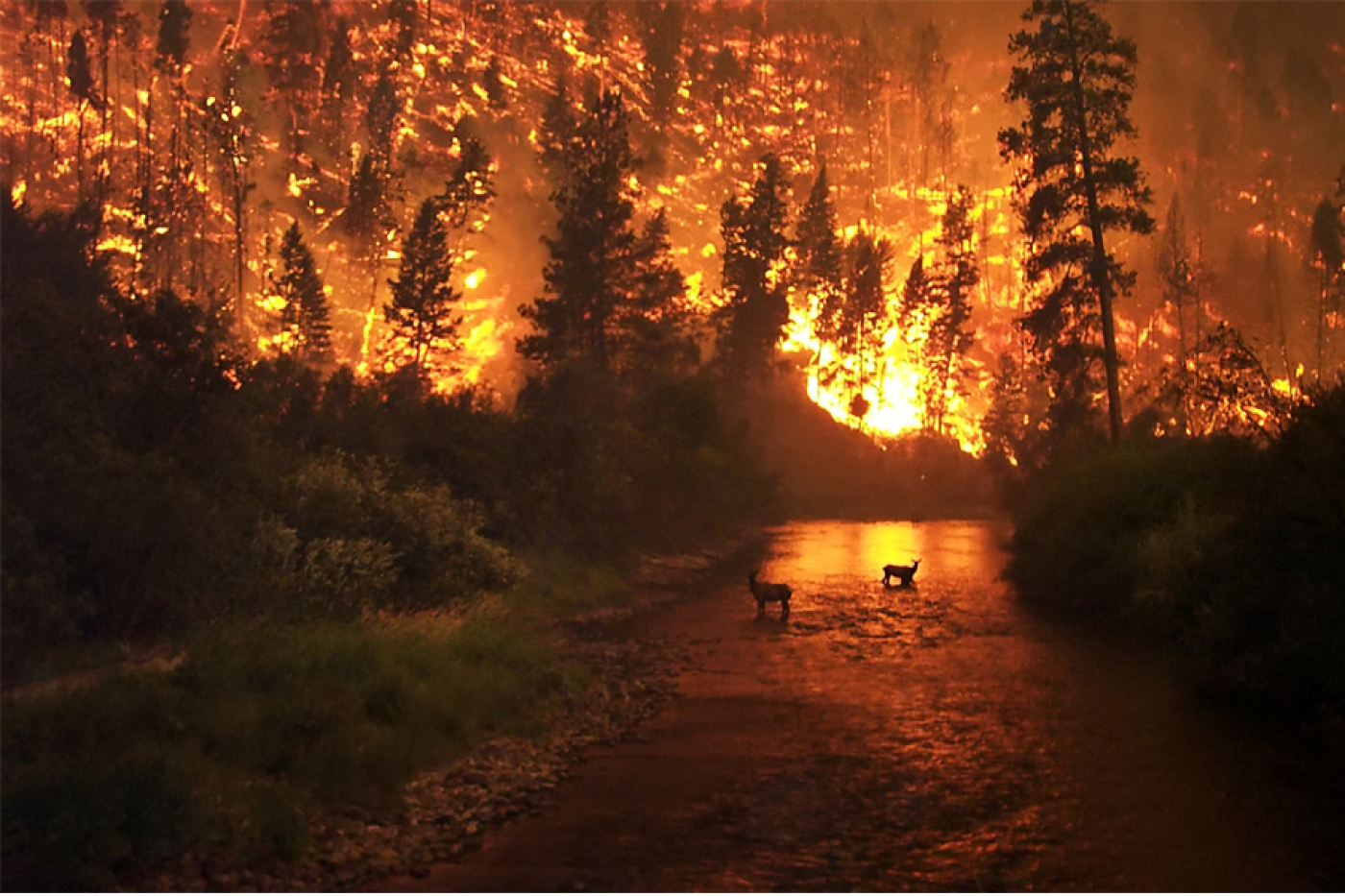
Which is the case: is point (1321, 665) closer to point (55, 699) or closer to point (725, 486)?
point (55, 699)

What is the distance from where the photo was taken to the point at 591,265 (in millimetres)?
65188

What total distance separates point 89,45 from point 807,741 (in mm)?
97011

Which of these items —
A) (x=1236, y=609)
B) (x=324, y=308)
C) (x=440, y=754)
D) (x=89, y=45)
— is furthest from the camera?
(x=89, y=45)

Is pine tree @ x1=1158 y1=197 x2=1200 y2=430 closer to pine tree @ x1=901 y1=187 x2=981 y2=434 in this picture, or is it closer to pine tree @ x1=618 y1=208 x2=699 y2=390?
pine tree @ x1=901 y1=187 x2=981 y2=434

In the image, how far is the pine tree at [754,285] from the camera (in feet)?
288

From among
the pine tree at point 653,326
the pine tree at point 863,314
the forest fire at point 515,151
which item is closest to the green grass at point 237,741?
the pine tree at point 653,326

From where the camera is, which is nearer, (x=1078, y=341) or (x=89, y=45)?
(x=1078, y=341)

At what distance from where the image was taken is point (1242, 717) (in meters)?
17.6

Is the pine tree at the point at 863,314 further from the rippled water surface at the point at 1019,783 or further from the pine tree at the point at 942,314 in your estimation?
the rippled water surface at the point at 1019,783

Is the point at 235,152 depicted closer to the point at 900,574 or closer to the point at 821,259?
the point at 821,259

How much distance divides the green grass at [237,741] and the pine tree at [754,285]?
7017 cm

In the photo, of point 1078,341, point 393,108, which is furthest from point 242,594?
point 393,108

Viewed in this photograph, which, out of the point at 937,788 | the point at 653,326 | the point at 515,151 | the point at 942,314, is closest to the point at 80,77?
the point at 515,151

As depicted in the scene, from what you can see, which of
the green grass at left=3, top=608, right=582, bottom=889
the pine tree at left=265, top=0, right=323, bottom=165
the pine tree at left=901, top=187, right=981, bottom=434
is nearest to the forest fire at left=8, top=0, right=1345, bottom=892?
the green grass at left=3, top=608, right=582, bottom=889
